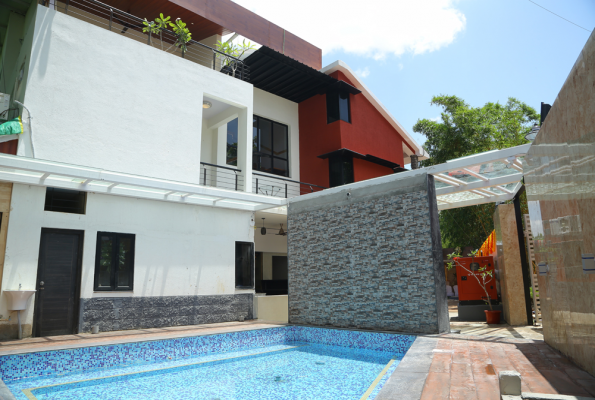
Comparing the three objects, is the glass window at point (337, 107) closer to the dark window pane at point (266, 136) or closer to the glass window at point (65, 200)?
the dark window pane at point (266, 136)

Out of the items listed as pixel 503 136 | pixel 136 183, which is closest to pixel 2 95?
pixel 136 183

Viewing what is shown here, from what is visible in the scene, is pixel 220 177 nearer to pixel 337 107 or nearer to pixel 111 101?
pixel 111 101

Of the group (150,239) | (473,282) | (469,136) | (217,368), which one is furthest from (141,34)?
(469,136)

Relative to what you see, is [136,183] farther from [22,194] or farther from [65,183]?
[22,194]

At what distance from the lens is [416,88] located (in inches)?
692

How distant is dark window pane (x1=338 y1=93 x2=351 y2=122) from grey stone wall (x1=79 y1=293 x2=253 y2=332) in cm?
725

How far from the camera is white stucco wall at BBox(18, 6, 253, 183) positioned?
7.96 m

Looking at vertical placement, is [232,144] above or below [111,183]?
above

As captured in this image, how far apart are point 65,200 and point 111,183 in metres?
1.08

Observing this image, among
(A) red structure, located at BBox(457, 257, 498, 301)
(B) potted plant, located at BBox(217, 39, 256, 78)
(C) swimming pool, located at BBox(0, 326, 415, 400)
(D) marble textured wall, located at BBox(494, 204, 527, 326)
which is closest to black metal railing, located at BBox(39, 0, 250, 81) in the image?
(B) potted plant, located at BBox(217, 39, 256, 78)

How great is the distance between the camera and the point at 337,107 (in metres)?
14.1

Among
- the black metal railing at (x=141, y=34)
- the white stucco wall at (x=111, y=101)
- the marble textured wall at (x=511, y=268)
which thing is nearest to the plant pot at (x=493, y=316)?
the marble textured wall at (x=511, y=268)

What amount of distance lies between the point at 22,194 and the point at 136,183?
2.06m

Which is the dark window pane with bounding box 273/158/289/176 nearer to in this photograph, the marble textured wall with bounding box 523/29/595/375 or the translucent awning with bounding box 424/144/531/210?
the translucent awning with bounding box 424/144/531/210
